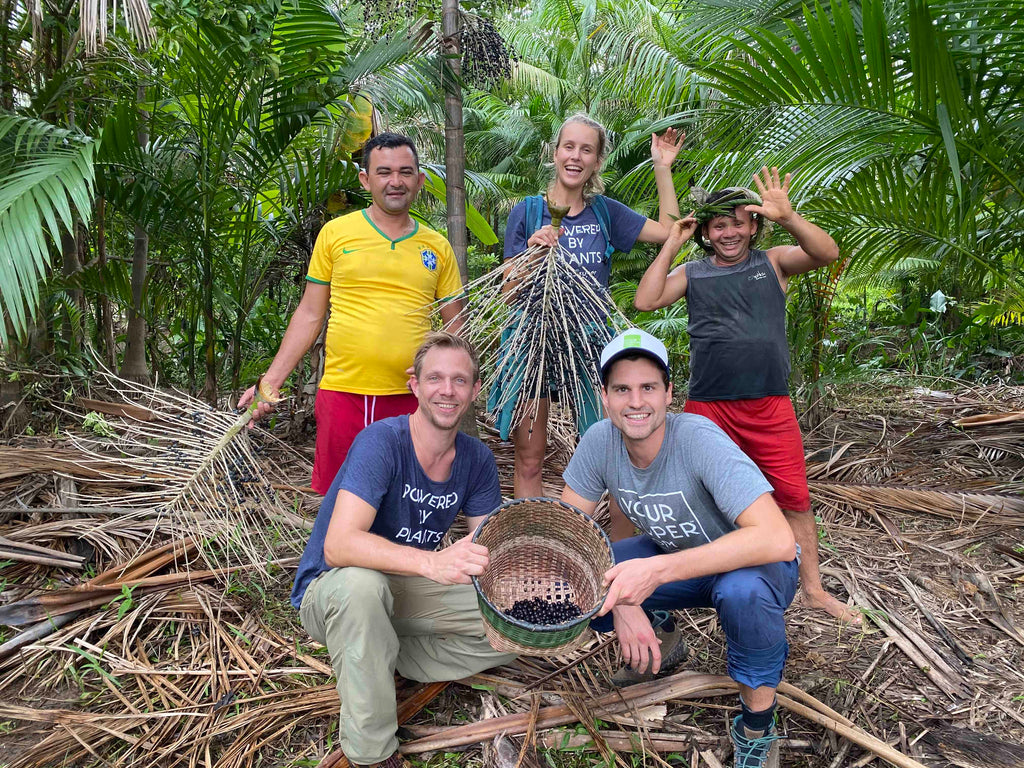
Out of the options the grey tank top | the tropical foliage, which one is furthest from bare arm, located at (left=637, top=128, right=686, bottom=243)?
the grey tank top

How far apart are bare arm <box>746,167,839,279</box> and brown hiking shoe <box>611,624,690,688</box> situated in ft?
4.62

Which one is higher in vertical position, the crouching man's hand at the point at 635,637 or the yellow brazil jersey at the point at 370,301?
the yellow brazil jersey at the point at 370,301

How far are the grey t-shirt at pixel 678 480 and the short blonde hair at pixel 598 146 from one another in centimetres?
102

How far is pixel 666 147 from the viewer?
2.81 meters

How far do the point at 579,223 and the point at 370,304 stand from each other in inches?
33.3

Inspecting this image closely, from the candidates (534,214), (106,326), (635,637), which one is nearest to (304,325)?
(534,214)

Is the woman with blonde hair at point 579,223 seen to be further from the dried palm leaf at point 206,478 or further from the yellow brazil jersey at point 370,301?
the dried palm leaf at point 206,478

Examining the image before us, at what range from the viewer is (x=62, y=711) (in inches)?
82.6

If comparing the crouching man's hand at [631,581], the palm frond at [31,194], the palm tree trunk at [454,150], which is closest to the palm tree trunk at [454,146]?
the palm tree trunk at [454,150]

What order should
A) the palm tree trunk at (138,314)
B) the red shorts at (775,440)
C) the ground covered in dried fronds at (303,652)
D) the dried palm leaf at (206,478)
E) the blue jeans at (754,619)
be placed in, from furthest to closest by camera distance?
the palm tree trunk at (138,314), the red shorts at (775,440), the dried palm leaf at (206,478), the ground covered in dried fronds at (303,652), the blue jeans at (754,619)

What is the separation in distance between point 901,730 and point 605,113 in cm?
1369

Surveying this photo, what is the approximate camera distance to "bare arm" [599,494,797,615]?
168 cm

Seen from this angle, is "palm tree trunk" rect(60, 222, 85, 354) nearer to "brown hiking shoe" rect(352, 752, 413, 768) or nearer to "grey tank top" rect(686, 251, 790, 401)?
"brown hiking shoe" rect(352, 752, 413, 768)

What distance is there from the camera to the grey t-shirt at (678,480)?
1832 millimetres
